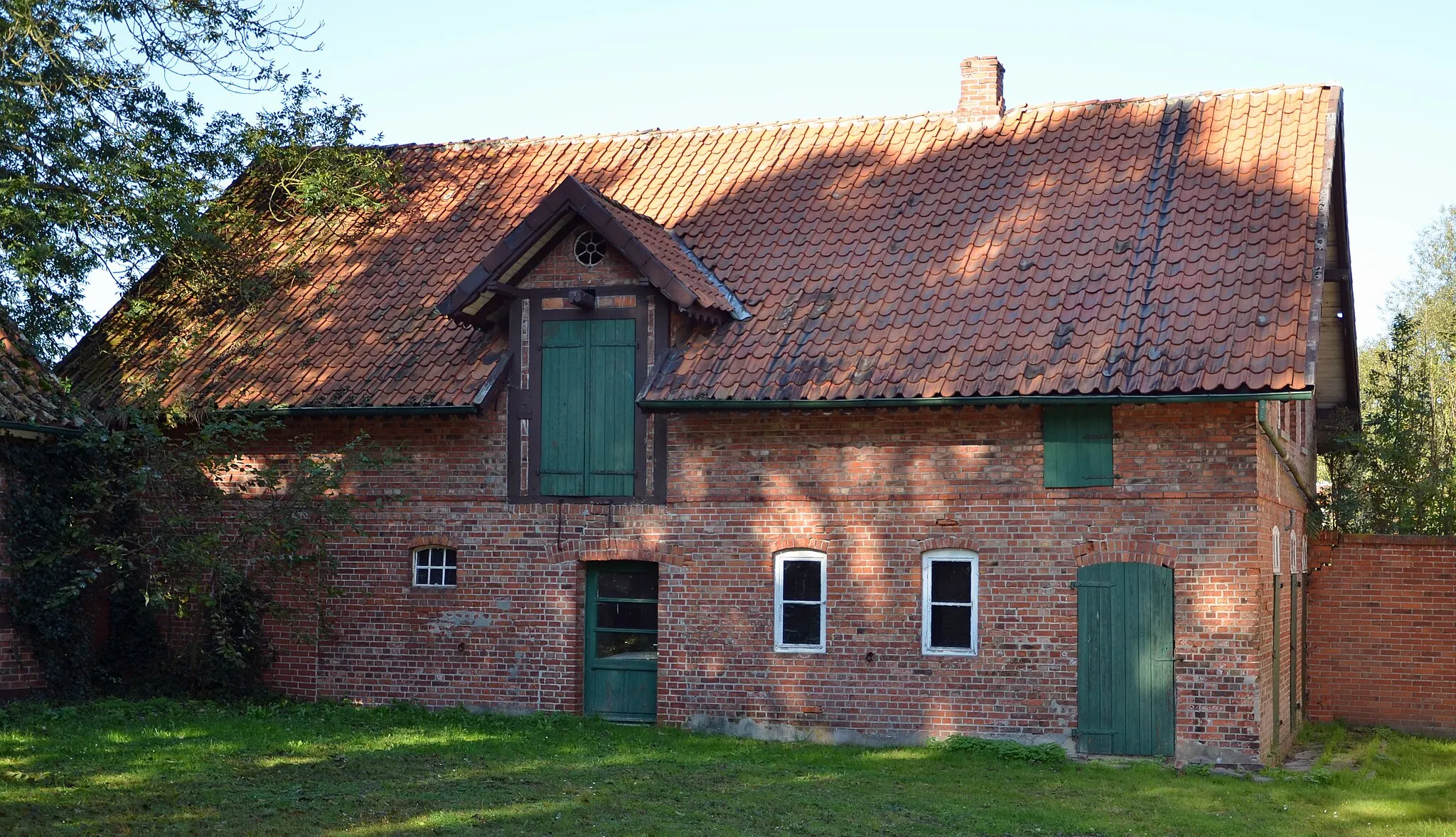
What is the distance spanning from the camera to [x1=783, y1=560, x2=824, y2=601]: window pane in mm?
15141

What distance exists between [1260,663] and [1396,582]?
190 inches

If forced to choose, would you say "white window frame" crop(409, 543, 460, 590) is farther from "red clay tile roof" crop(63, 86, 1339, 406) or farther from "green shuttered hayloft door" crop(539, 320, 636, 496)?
"red clay tile roof" crop(63, 86, 1339, 406)

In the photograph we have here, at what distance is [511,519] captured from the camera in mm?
15961

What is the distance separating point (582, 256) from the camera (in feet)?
52.5

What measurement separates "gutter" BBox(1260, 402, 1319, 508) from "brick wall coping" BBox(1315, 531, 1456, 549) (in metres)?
0.77

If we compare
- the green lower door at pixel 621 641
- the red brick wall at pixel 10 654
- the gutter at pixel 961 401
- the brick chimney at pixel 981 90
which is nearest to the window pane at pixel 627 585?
the green lower door at pixel 621 641

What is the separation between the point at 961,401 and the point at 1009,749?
11.3 feet

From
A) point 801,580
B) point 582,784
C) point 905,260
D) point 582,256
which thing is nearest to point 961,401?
point 801,580

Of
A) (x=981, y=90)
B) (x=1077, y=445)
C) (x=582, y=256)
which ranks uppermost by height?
(x=981, y=90)

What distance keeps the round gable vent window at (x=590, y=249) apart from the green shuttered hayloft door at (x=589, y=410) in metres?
0.72

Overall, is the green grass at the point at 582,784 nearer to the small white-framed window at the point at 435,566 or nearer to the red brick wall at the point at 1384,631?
the small white-framed window at the point at 435,566

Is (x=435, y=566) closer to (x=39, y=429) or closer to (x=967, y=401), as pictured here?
(x=39, y=429)

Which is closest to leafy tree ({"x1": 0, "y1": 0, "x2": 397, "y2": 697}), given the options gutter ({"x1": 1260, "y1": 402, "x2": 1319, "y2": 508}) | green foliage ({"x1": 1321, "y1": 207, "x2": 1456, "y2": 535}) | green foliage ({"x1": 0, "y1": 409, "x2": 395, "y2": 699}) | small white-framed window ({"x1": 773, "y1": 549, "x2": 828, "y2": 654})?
green foliage ({"x1": 0, "y1": 409, "x2": 395, "y2": 699})

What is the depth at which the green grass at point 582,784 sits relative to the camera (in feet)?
34.1
